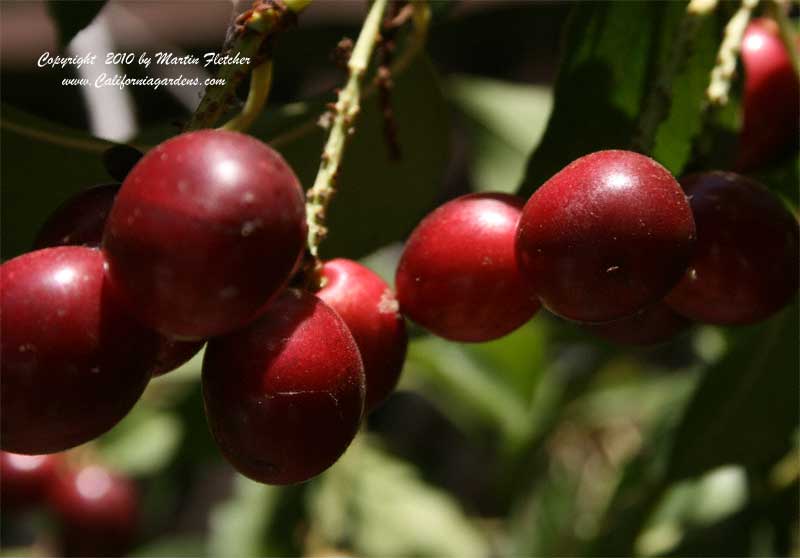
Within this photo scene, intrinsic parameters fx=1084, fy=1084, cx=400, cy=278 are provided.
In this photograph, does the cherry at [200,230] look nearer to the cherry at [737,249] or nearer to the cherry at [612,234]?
the cherry at [612,234]

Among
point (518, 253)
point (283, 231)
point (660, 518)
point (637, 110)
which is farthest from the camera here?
point (660, 518)

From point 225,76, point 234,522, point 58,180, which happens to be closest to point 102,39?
point 58,180

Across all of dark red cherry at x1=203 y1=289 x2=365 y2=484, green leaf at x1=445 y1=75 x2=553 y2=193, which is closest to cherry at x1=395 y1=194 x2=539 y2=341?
dark red cherry at x1=203 y1=289 x2=365 y2=484

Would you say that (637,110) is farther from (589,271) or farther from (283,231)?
(283,231)

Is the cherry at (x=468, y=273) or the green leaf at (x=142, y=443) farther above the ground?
the cherry at (x=468, y=273)

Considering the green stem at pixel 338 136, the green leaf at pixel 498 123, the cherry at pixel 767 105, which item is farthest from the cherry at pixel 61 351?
the green leaf at pixel 498 123

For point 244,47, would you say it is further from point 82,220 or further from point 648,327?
point 648,327
